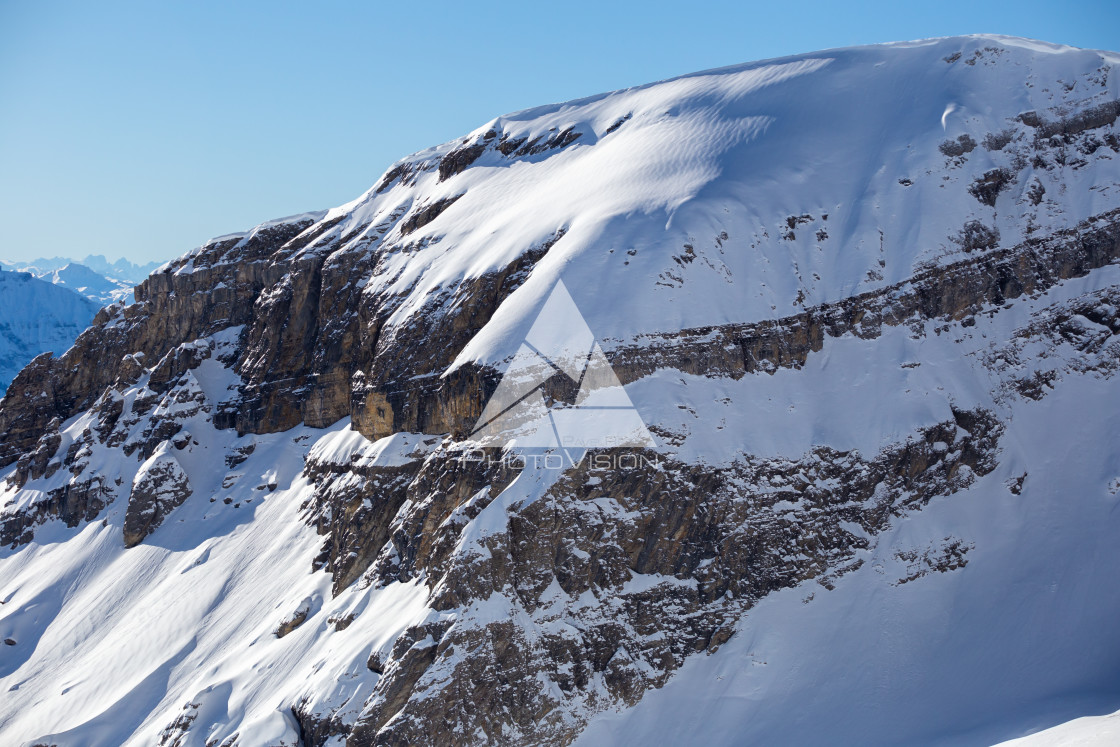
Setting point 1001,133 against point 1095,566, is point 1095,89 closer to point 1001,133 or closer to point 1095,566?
point 1001,133

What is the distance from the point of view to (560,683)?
1700 inches

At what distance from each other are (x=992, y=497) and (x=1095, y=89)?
102ft

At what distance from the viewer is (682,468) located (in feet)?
154

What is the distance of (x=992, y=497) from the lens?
49.1m

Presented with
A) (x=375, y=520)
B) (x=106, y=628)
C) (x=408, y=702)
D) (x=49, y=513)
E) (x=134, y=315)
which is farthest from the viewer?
(x=134, y=315)

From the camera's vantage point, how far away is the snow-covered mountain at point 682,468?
43.8 metres

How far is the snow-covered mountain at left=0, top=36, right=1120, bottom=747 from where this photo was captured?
43.8 meters

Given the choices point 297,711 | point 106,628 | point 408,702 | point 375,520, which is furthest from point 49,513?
point 408,702

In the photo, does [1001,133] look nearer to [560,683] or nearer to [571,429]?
[571,429]

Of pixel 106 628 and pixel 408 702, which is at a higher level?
pixel 106 628

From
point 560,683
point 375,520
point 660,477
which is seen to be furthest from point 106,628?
point 660,477

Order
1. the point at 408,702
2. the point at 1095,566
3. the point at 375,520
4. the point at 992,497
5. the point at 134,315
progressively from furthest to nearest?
1. the point at 134,315
2. the point at 375,520
3. the point at 992,497
4. the point at 1095,566
5. the point at 408,702

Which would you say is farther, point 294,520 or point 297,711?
point 294,520

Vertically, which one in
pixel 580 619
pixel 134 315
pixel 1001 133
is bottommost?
pixel 580 619
